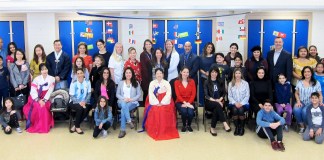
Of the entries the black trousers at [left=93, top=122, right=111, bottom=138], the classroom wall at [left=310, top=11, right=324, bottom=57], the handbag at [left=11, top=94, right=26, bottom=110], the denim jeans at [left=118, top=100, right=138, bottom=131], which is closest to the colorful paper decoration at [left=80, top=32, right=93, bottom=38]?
the handbag at [left=11, top=94, right=26, bottom=110]

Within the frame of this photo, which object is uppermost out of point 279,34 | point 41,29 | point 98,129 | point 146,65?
point 41,29

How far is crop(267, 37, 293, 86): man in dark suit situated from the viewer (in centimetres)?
515

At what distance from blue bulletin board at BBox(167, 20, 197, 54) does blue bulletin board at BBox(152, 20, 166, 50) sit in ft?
0.38

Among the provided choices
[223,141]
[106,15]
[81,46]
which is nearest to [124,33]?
[106,15]

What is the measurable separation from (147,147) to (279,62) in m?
2.35

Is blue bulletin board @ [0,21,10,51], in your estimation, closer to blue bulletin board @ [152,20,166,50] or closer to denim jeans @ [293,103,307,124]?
blue bulletin board @ [152,20,166,50]

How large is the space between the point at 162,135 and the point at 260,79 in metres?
1.60

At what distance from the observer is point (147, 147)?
14.4ft

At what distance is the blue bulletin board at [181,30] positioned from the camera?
6.77m

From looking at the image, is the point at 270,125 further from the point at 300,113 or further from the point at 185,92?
the point at 185,92

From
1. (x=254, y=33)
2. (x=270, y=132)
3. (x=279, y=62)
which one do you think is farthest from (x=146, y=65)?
(x=254, y=33)

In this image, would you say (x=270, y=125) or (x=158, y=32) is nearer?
(x=270, y=125)
